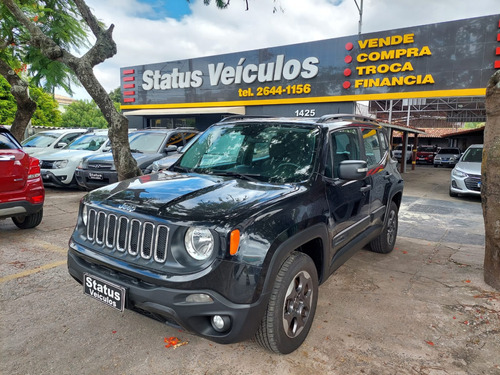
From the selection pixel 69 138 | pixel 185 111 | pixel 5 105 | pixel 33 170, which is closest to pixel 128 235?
pixel 33 170

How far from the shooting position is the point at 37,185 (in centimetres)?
519

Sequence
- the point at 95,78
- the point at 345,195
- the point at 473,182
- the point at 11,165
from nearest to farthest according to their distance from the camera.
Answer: the point at 345,195
the point at 11,165
the point at 95,78
the point at 473,182

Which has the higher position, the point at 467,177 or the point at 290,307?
the point at 467,177

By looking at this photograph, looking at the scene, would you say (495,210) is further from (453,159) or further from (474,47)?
(453,159)

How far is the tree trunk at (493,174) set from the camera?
11.7 ft

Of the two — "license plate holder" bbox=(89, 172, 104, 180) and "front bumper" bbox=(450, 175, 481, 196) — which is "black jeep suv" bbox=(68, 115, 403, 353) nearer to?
"license plate holder" bbox=(89, 172, 104, 180)

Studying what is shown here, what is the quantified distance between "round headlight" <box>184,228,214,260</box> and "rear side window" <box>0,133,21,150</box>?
419 cm

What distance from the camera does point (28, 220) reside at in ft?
18.4

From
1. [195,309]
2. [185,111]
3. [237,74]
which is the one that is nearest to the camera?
[195,309]

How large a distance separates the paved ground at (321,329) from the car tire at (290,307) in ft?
0.52

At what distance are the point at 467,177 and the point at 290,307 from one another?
915 cm

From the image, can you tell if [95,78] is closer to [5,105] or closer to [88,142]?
[88,142]

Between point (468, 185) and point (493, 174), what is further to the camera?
point (468, 185)

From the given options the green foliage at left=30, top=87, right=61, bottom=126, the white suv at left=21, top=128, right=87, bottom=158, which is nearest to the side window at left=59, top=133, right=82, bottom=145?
the white suv at left=21, top=128, right=87, bottom=158
